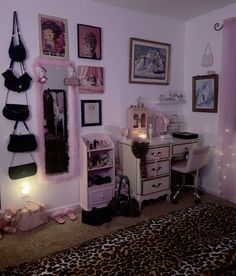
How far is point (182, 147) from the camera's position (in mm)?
3441

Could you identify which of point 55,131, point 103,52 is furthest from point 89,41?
point 55,131

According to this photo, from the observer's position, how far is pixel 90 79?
10.3ft

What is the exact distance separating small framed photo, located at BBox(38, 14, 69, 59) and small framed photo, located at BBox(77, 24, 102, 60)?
170 mm

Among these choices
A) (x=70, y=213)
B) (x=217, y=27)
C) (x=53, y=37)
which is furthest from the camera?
(x=217, y=27)

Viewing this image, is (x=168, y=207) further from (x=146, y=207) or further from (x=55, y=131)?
(x=55, y=131)

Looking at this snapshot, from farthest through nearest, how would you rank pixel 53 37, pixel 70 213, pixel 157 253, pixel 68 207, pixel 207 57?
pixel 207 57 < pixel 68 207 < pixel 70 213 < pixel 53 37 < pixel 157 253

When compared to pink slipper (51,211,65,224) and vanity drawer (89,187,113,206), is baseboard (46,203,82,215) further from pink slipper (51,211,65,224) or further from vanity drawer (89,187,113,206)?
vanity drawer (89,187,113,206)

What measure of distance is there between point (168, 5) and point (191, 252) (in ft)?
9.59

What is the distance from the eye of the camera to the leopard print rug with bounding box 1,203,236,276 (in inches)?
49.7

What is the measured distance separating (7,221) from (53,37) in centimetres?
200

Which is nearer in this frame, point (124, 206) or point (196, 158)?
point (124, 206)

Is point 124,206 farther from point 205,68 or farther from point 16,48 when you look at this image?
point 205,68

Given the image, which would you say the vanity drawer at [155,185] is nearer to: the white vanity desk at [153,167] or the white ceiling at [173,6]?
the white vanity desk at [153,167]

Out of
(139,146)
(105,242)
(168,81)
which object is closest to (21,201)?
(139,146)
